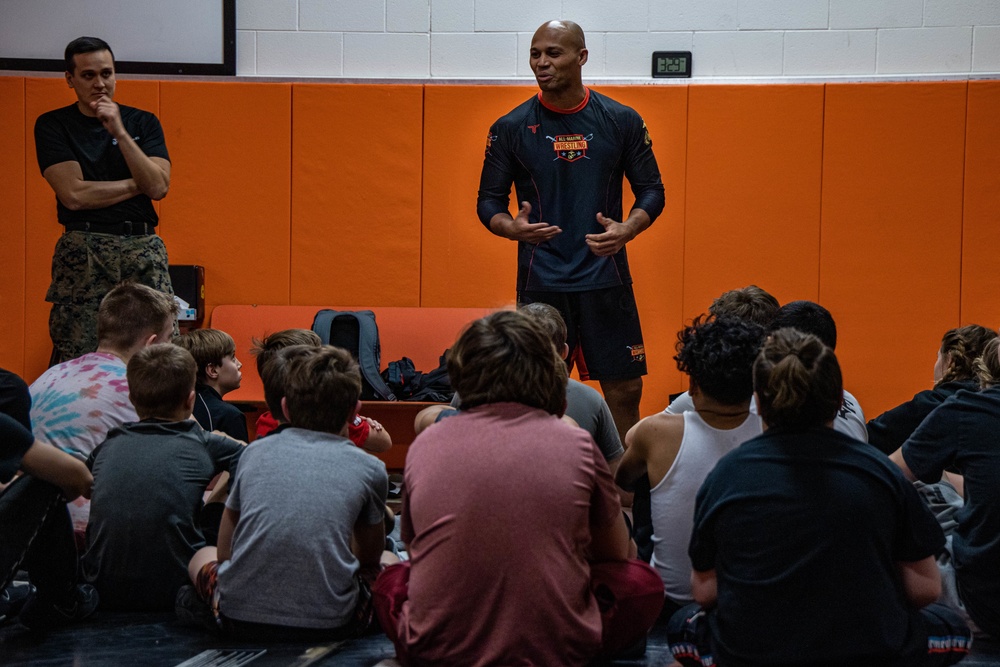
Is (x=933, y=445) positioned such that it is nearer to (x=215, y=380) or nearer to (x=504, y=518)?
(x=504, y=518)

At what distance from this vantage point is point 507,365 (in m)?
1.90

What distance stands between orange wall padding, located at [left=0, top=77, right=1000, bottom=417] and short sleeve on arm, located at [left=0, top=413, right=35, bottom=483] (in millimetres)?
3459

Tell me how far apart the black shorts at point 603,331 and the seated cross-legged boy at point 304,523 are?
1.31 meters

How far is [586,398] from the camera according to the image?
8.72 feet

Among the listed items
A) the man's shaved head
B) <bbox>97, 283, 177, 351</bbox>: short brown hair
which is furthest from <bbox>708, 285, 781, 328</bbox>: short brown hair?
<bbox>97, 283, 177, 351</bbox>: short brown hair

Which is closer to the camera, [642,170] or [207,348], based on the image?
[207,348]

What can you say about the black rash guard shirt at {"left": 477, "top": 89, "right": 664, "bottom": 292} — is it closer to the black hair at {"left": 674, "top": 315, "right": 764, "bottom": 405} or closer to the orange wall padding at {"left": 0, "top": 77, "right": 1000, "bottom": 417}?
the black hair at {"left": 674, "top": 315, "right": 764, "bottom": 405}

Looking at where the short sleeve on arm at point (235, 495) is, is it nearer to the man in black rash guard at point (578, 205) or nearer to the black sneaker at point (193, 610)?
the black sneaker at point (193, 610)

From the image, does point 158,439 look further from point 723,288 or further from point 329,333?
point 723,288

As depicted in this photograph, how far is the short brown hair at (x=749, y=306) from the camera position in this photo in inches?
118

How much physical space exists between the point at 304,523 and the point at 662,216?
12.1 feet

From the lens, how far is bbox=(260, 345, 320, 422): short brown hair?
2.36 metres

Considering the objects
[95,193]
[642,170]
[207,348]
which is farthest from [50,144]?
[642,170]

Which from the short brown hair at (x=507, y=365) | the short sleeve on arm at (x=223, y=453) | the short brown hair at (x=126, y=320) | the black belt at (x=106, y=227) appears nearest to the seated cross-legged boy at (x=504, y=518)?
the short brown hair at (x=507, y=365)
